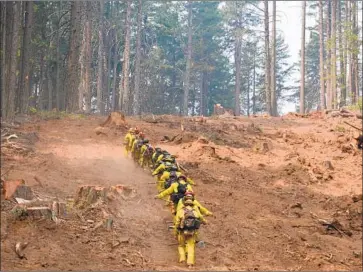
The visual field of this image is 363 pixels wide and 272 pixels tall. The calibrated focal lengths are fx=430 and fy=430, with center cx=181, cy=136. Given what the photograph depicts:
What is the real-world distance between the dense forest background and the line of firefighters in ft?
28.5

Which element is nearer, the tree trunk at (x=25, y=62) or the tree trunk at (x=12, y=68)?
the tree trunk at (x=12, y=68)

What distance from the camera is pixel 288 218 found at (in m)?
12.0

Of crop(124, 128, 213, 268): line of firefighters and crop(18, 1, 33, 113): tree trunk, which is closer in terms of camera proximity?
crop(124, 128, 213, 268): line of firefighters

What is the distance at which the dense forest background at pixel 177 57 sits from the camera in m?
29.8

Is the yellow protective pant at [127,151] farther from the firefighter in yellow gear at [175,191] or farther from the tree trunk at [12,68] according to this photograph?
the tree trunk at [12,68]

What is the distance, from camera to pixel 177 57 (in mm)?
54375

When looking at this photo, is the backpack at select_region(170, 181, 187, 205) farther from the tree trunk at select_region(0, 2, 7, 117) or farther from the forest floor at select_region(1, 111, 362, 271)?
the tree trunk at select_region(0, 2, 7, 117)

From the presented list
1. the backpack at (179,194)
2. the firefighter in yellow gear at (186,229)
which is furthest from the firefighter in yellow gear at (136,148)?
the firefighter in yellow gear at (186,229)

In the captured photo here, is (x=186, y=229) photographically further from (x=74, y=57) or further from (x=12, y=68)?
(x=74, y=57)

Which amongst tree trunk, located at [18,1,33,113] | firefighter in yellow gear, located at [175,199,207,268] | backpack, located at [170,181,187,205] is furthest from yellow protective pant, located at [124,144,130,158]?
tree trunk, located at [18,1,33,113]

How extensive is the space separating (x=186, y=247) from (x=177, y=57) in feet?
155

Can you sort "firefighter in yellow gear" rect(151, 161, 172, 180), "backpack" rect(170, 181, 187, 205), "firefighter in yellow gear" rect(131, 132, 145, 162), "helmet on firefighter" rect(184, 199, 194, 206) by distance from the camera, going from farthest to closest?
"firefighter in yellow gear" rect(131, 132, 145, 162), "firefighter in yellow gear" rect(151, 161, 172, 180), "backpack" rect(170, 181, 187, 205), "helmet on firefighter" rect(184, 199, 194, 206)

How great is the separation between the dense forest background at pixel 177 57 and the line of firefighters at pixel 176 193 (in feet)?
28.5

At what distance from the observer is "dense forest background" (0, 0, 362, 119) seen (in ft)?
97.8
